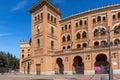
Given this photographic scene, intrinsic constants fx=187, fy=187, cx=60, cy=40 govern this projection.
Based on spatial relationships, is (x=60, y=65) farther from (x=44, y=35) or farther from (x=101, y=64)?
(x=101, y=64)

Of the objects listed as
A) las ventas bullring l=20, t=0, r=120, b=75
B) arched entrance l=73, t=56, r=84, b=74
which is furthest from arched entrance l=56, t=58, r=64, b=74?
arched entrance l=73, t=56, r=84, b=74

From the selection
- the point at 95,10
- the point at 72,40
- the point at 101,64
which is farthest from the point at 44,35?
the point at 101,64

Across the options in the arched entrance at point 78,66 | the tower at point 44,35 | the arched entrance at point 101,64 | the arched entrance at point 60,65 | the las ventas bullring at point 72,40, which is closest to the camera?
the arched entrance at point 101,64

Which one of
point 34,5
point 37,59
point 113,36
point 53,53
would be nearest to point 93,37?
point 113,36

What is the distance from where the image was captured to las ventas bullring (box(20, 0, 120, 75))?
136ft

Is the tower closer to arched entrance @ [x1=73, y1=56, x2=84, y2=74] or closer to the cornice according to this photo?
the cornice

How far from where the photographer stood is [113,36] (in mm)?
43031

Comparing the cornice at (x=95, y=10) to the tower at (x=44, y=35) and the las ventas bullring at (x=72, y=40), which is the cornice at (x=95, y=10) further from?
the tower at (x=44, y=35)

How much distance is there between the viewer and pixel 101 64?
42.7 m

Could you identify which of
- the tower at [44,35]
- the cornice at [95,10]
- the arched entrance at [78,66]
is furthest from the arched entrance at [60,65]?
the cornice at [95,10]

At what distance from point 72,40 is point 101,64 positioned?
10.7 metres

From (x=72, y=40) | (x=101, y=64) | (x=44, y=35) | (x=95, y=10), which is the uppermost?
(x=95, y=10)

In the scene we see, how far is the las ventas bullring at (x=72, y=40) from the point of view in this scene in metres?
41.3

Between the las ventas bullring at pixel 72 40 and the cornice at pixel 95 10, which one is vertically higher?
the cornice at pixel 95 10
